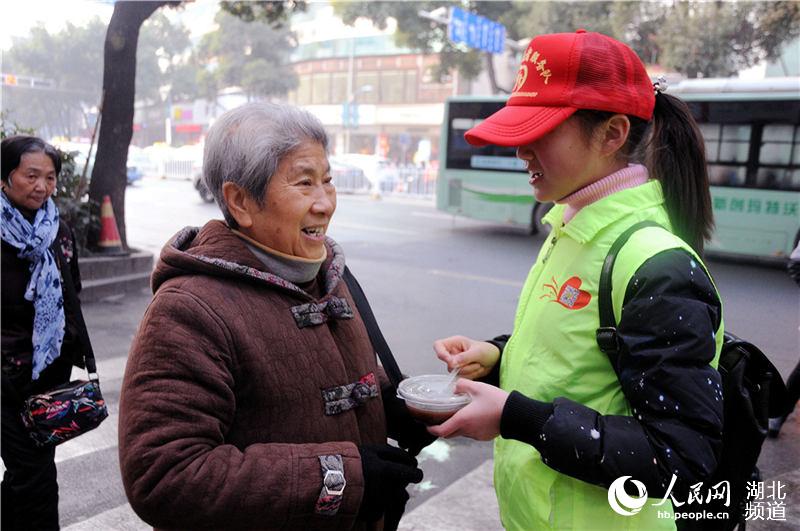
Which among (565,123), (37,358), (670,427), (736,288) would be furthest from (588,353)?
(736,288)

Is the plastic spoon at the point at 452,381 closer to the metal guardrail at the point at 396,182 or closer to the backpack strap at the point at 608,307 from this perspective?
the backpack strap at the point at 608,307

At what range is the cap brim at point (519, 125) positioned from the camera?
138cm

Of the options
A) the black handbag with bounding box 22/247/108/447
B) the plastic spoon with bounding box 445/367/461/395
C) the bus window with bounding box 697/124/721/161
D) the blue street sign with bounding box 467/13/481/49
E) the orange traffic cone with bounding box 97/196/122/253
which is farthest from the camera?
the blue street sign with bounding box 467/13/481/49

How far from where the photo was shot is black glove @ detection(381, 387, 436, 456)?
1.74 metres

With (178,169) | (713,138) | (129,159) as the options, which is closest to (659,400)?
(713,138)

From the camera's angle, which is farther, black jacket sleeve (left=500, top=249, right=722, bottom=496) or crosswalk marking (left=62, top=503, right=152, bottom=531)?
crosswalk marking (left=62, top=503, right=152, bottom=531)

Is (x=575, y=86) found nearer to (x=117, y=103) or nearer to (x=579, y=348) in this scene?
(x=579, y=348)

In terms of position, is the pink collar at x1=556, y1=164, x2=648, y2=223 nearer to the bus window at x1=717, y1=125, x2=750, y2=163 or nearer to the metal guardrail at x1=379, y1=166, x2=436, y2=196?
the bus window at x1=717, y1=125, x2=750, y2=163

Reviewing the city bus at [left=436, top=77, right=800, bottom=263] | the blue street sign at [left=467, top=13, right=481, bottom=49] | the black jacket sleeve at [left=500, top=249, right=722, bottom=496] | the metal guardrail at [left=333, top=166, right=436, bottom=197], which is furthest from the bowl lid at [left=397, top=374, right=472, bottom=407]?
the metal guardrail at [left=333, top=166, right=436, bottom=197]

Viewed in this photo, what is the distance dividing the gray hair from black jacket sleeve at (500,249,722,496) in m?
0.75

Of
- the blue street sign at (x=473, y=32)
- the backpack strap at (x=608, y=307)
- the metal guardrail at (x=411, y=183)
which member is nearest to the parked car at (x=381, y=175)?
the metal guardrail at (x=411, y=183)

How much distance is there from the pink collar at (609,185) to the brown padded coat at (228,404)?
2.01 feet

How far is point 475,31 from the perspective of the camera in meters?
19.2

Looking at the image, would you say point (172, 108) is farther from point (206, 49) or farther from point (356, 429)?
point (356, 429)
